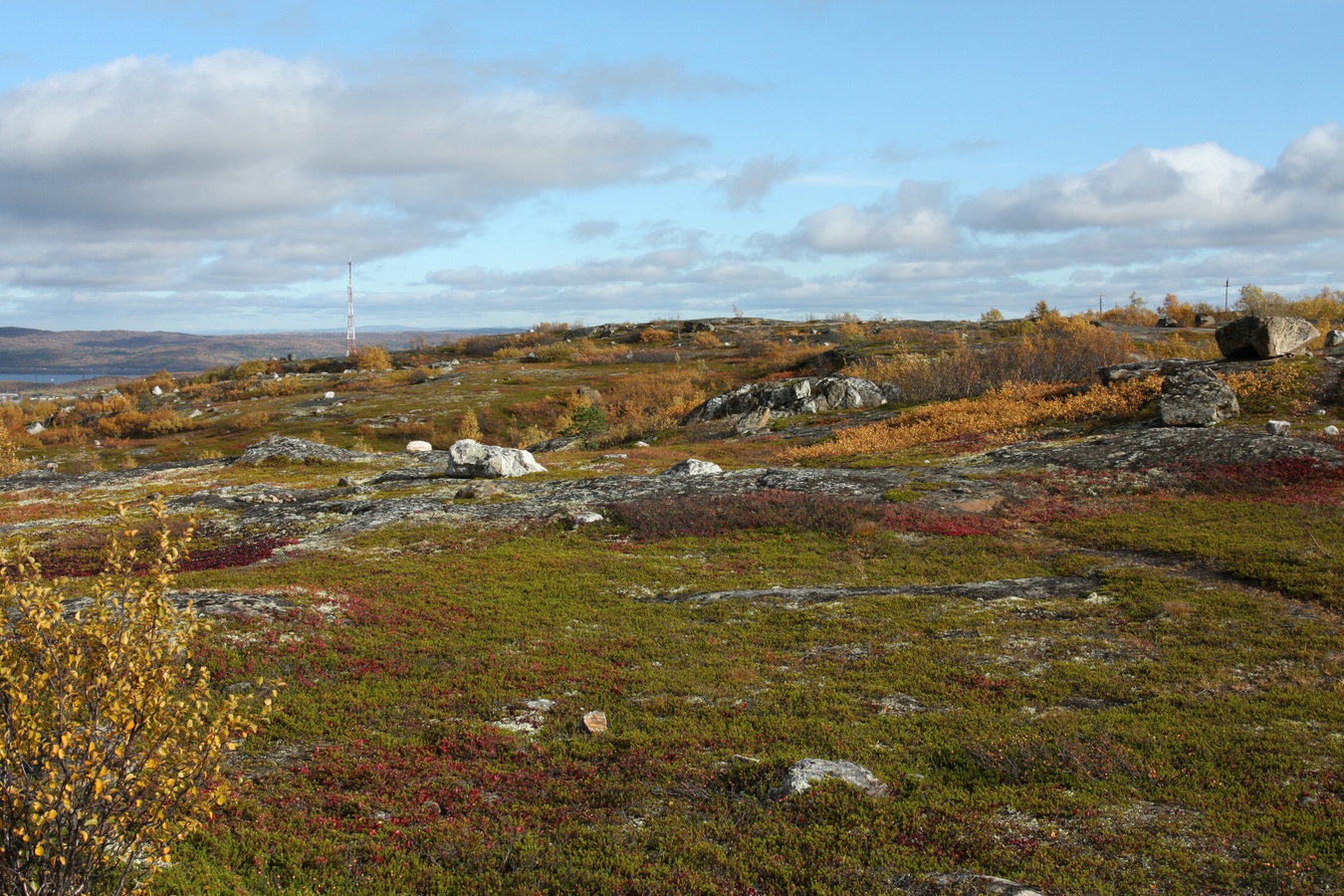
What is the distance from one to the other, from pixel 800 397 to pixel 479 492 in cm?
3974

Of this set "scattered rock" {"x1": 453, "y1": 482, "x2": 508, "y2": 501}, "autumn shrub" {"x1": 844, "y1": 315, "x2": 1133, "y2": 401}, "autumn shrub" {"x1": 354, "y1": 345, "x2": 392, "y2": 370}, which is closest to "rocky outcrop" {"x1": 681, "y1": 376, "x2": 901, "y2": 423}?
"autumn shrub" {"x1": 844, "y1": 315, "x2": 1133, "y2": 401}

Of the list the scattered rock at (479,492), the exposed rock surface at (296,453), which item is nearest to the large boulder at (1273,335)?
the scattered rock at (479,492)

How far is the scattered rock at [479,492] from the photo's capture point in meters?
42.4

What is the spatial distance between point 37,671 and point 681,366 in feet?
362

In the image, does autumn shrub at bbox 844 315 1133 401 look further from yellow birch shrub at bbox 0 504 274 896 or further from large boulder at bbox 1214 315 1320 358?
yellow birch shrub at bbox 0 504 274 896

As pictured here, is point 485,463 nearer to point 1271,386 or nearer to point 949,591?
point 949,591

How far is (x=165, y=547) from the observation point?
334 inches

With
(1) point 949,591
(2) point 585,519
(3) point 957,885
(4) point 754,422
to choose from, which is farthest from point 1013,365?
(3) point 957,885

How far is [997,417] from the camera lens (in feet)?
181

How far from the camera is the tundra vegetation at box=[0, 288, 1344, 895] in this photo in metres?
10.9

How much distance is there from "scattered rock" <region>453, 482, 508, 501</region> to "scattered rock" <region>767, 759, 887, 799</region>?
31.5 metres

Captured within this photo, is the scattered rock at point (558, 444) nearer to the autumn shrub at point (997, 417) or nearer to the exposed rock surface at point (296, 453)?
the exposed rock surface at point (296, 453)

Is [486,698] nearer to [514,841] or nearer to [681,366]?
[514,841]

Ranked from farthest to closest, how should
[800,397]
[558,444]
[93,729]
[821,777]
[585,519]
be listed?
[800,397] < [558,444] < [585,519] < [821,777] < [93,729]
